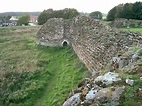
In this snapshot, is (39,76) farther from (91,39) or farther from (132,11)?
(132,11)

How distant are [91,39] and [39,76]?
4089mm

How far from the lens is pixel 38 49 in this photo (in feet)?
88.8

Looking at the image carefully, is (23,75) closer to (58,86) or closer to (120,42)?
(58,86)

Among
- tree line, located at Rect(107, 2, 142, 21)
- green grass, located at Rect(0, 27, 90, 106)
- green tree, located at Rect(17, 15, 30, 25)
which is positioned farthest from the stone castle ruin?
green tree, located at Rect(17, 15, 30, 25)

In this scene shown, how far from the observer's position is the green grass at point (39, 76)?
13941 millimetres

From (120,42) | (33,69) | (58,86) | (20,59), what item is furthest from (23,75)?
(120,42)

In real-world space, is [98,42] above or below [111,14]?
below

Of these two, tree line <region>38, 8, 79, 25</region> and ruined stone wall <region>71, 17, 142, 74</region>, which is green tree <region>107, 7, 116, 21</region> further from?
ruined stone wall <region>71, 17, 142, 74</region>

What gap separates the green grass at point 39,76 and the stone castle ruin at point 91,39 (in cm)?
94

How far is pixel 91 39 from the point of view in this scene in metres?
16.2

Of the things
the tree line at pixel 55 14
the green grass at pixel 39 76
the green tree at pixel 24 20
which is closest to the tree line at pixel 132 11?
the tree line at pixel 55 14

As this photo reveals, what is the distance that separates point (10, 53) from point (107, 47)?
598 inches

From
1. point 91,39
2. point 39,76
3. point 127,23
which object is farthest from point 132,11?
point 39,76

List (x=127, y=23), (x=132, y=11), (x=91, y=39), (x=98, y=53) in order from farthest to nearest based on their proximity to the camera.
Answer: (x=132, y=11)
(x=127, y=23)
(x=91, y=39)
(x=98, y=53)
